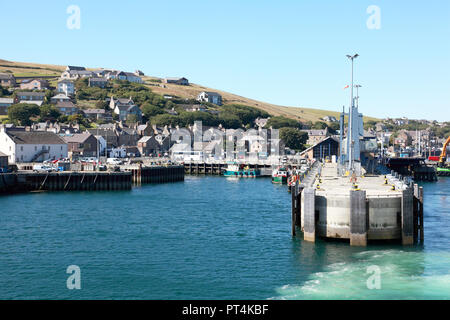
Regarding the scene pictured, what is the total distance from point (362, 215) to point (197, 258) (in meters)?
13.3

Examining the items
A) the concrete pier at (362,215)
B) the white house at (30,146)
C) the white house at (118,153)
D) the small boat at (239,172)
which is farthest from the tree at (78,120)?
the concrete pier at (362,215)

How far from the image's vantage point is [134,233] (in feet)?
165

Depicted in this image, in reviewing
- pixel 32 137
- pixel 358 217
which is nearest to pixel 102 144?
pixel 32 137

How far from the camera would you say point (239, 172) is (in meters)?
132

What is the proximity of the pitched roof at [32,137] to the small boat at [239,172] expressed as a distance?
42.0 meters

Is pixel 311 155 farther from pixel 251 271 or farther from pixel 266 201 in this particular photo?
pixel 251 271

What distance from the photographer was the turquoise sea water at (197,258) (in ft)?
104

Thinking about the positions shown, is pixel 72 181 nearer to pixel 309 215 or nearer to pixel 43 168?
pixel 43 168

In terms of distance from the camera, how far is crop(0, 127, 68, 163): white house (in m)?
114

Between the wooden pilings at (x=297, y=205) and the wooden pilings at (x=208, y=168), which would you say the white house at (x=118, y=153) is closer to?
the wooden pilings at (x=208, y=168)

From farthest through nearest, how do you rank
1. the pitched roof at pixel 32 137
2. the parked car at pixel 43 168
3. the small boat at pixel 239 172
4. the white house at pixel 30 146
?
the small boat at pixel 239 172, the pitched roof at pixel 32 137, the white house at pixel 30 146, the parked car at pixel 43 168

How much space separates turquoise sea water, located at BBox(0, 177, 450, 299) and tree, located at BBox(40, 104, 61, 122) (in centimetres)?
13293

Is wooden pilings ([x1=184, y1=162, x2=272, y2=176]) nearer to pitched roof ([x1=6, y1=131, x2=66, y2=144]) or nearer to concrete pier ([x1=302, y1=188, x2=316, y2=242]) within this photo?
pitched roof ([x1=6, y1=131, x2=66, y2=144])
